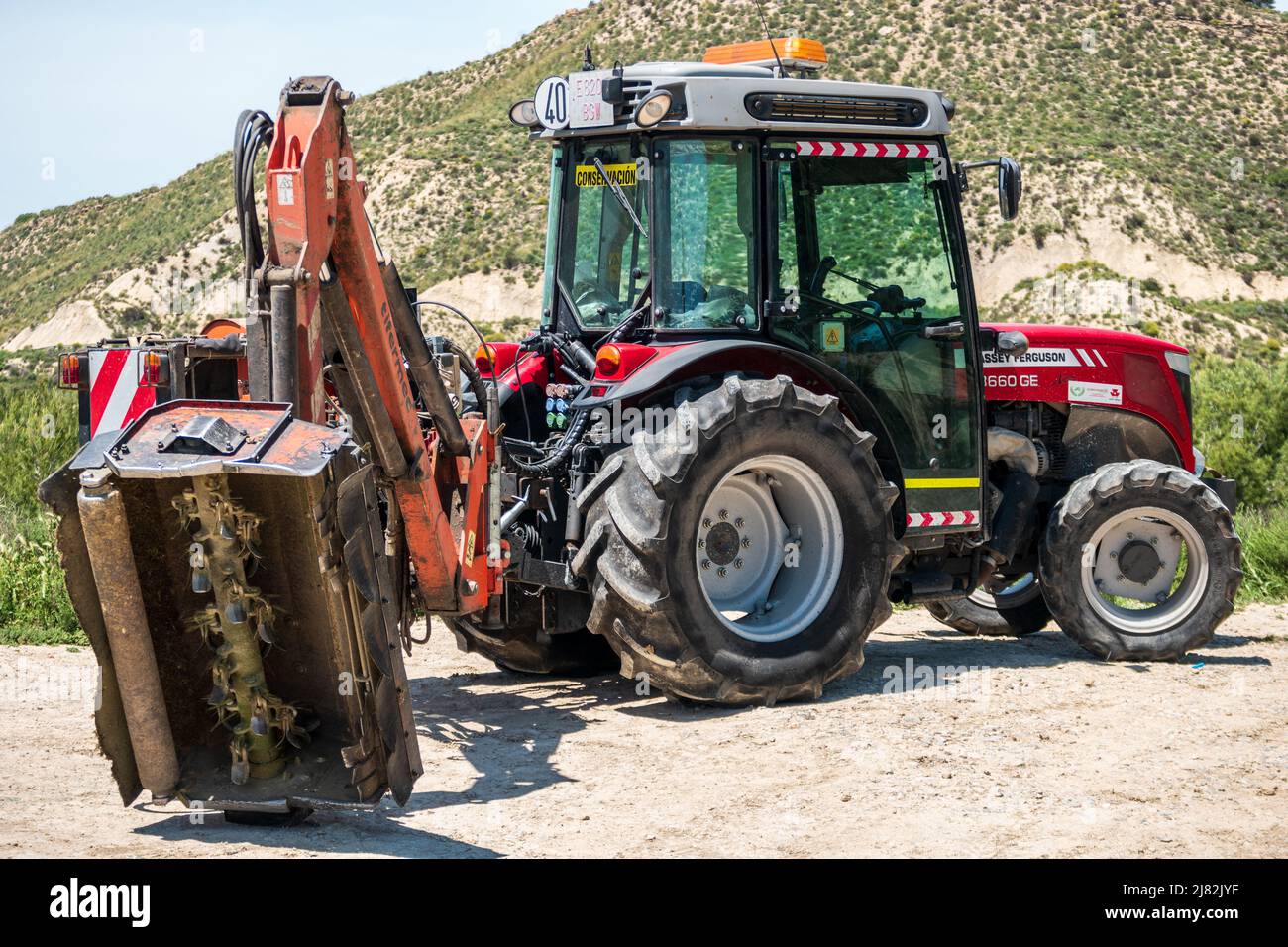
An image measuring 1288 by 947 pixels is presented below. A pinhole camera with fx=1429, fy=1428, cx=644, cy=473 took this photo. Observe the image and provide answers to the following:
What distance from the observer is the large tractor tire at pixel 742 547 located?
6562 mm

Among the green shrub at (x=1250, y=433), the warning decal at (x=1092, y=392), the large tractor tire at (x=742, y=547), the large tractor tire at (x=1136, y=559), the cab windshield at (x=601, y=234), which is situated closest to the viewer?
the large tractor tire at (x=742, y=547)

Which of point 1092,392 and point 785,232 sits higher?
point 785,232

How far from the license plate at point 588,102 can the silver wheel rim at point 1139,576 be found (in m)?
3.62

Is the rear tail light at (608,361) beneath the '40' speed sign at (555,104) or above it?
beneath

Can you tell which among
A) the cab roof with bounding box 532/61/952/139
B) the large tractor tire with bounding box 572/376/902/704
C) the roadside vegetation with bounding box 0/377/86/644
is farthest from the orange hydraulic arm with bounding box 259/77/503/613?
the roadside vegetation with bounding box 0/377/86/644

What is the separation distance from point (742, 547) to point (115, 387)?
352 cm

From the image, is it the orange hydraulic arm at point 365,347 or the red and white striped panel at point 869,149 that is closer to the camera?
the orange hydraulic arm at point 365,347

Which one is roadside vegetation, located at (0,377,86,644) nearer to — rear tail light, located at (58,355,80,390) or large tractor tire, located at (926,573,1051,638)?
rear tail light, located at (58,355,80,390)

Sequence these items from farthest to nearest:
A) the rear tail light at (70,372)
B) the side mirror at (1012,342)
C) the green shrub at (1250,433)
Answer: the green shrub at (1250,433), the side mirror at (1012,342), the rear tail light at (70,372)

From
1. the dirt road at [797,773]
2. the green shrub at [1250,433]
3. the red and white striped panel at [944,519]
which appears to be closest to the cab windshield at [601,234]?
the red and white striped panel at [944,519]

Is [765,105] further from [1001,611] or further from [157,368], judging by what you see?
[1001,611]

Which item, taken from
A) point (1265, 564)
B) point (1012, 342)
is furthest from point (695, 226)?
point (1265, 564)

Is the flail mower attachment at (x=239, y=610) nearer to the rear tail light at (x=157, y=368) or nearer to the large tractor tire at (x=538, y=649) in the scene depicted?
the rear tail light at (x=157, y=368)

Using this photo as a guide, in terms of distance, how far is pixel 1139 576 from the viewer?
8328 millimetres
